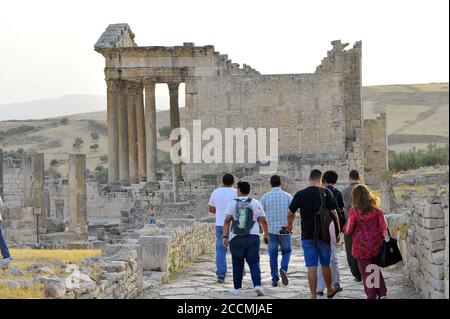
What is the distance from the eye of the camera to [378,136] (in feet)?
129

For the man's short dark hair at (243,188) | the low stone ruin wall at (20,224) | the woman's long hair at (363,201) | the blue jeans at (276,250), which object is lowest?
the low stone ruin wall at (20,224)

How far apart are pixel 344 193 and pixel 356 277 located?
127cm

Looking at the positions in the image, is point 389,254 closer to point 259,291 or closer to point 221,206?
point 259,291

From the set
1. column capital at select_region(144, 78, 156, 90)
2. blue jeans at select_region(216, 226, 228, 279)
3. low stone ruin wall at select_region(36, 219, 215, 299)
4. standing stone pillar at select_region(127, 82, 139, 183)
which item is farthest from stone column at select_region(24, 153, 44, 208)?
blue jeans at select_region(216, 226, 228, 279)

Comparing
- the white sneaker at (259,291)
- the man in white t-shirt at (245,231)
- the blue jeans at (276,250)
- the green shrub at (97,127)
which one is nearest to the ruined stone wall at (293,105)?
the blue jeans at (276,250)

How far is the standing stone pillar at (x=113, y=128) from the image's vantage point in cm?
3719

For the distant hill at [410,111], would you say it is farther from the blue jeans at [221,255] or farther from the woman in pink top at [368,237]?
the woman in pink top at [368,237]

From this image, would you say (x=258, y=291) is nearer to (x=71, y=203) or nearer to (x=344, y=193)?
(x=344, y=193)

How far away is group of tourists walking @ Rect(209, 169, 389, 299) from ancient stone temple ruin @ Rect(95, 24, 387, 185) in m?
21.4

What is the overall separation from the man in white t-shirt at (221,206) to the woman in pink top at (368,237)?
9.85ft

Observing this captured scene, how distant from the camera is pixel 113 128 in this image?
3744 cm

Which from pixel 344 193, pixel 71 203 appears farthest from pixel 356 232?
pixel 71 203

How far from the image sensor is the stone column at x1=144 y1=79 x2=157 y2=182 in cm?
3697

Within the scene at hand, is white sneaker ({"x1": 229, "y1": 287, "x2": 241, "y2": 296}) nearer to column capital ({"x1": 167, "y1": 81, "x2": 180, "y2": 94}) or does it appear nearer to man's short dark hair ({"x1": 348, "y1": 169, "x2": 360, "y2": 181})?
man's short dark hair ({"x1": 348, "y1": 169, "x2": 360, "y2": 181})
